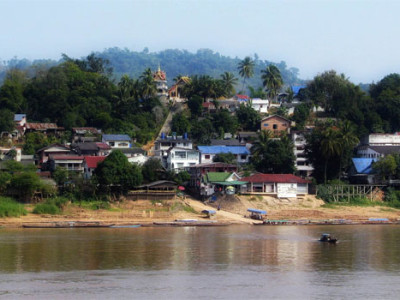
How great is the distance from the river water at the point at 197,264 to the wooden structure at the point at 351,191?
13140 mm

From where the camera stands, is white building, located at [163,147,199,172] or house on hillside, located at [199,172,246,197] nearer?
house on hillside, located at [199,172,246,197]

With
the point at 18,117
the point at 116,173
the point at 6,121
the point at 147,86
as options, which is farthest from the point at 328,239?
the point at 18,117

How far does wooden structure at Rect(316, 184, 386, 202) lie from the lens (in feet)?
244

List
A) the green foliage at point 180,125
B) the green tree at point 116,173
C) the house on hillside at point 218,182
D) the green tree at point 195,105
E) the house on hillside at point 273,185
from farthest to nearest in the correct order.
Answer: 1. the green tree at point 195,105
2. the green foliage at point 180,125
3. the house on hillside at point 273,185
4. the house on hillside at point 218,182
5. the green tree at point 116,173

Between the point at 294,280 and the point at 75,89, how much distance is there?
215 ft

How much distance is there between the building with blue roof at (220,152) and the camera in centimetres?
8250

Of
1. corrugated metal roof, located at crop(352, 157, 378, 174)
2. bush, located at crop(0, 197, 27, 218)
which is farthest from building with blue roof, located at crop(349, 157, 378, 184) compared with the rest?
bush, located at crop(0, 197, 27, 218)

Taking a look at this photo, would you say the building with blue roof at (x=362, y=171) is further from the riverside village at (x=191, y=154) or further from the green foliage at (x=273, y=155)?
the green foliage at (x=273, y=155)

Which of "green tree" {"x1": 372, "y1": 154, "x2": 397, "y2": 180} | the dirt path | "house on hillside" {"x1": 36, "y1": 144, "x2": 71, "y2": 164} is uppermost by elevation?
"house on hillside" {"x1": 36, "y1": 144, "x2": 71, "y2": 164}

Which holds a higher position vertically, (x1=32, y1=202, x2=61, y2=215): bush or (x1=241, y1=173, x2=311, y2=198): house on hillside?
(x1=241, y1=173, x2=311, y2=198): house on hillside

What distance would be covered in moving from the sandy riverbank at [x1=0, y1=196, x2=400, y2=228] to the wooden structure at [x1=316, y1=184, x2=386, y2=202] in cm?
193

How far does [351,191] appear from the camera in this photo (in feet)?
246

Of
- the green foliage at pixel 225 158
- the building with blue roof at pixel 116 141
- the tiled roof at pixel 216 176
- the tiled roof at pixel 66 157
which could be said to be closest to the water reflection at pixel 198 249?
the tiled roof at pixel 216 176

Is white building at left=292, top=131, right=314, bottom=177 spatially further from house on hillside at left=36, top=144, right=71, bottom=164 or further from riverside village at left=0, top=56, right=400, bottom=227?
house on hillside at left=36, top=144, right=71, bottom=164
